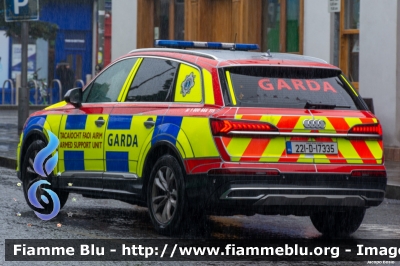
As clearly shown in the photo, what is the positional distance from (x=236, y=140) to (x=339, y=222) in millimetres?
1623

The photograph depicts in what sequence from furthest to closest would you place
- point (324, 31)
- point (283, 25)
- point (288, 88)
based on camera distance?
point (283, 25) < point (324, 31) < point (288, 88)

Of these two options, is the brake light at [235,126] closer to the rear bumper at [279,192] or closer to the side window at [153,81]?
the rear bumper at [279,192]

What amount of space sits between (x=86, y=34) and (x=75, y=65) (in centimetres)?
150

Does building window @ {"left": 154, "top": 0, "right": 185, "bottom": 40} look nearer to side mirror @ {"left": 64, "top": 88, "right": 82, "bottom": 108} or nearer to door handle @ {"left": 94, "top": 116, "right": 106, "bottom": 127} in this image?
side mirror @ {"left": 64, "top": 88, "right": 82, "bottom": 108}

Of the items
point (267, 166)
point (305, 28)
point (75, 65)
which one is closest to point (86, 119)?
point (267, 166)

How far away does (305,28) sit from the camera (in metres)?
20.0

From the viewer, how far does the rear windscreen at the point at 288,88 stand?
9.07 metres

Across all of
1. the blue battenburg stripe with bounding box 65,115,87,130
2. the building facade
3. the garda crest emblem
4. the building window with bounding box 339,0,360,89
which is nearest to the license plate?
the garda crest emblem

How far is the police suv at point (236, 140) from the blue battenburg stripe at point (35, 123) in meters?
0.92

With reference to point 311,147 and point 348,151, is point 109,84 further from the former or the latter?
point 348,151

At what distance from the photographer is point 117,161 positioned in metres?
10.1

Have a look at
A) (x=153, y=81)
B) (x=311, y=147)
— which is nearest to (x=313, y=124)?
(x=311, y=147)

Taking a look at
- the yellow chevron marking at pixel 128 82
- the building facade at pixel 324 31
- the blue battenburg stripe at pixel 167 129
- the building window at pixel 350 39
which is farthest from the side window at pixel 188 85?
the building window at pixel 350 39

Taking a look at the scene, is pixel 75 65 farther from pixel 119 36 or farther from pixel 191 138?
pixel 191 138
